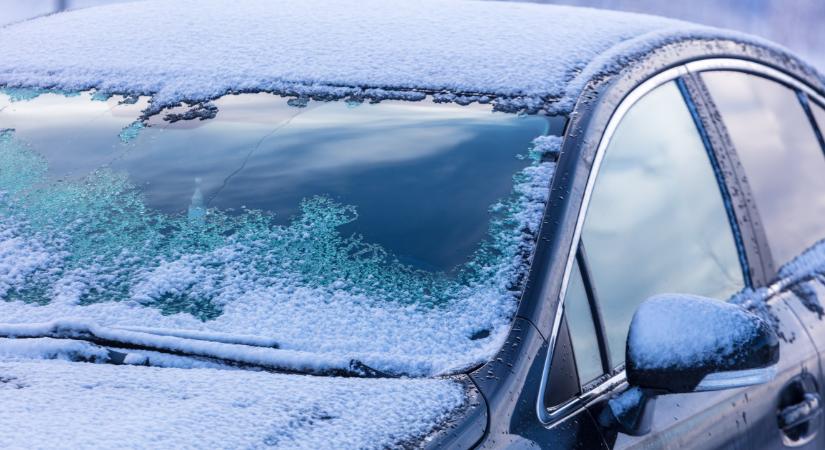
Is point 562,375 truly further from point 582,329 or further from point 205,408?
point 205,408

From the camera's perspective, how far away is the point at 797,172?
2.88 metres

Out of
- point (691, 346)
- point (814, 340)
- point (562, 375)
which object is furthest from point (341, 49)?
point (814, 340)

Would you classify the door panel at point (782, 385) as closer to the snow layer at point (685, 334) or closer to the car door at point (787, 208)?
the car door at point (787, 208)

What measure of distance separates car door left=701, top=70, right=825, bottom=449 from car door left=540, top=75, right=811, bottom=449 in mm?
45

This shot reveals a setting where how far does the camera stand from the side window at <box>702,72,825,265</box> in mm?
2662

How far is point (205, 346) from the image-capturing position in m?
1.80

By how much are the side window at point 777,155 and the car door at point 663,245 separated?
0.56 feet

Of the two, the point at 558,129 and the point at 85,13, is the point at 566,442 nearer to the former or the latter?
the point at 558,129

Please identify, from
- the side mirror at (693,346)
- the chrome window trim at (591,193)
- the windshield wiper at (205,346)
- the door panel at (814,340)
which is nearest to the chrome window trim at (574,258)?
the chrome window trim at (591,193)

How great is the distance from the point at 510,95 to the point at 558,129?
6.6 inches

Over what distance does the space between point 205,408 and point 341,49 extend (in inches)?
44.9

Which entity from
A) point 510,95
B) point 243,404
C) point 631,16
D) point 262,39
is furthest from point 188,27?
point 243,404

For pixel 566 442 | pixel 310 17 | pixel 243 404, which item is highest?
pixel 310 17

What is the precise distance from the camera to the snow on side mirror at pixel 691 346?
1.71m
